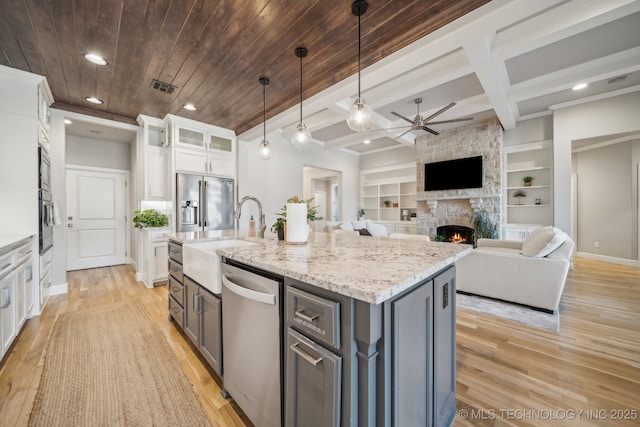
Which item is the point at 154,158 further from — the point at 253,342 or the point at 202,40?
the point at 253,342

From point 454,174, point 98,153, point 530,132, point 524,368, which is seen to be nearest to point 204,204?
point 98,153

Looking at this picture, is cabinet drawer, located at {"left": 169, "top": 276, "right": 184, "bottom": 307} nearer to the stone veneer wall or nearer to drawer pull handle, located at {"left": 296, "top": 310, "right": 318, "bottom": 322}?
drawer pull handle, located at {"left": 296, "top": 310, "right": 318, "bottom": 322}

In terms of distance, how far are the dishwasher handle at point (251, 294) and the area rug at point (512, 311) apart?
269cm

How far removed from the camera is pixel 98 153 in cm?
507

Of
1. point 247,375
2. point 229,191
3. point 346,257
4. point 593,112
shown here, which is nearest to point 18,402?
point 247,375

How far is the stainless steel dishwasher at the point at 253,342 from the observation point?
1088 mm

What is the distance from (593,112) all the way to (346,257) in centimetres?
595

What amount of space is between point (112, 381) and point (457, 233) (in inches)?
244

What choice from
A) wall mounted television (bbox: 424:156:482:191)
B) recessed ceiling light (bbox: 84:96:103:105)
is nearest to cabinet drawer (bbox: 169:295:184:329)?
recessed ceiling light (bbox: 84:96:103:105)

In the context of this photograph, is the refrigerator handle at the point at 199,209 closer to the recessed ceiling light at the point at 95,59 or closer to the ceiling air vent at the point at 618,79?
the recessed ceiling light at the point at 95,59

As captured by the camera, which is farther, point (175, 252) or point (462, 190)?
point (462, 190)

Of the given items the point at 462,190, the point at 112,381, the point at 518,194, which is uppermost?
the point at 462,190

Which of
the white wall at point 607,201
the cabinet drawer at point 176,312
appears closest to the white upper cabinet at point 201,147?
the cabinet drawer at point 176,312

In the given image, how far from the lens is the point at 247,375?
1.29 metres
